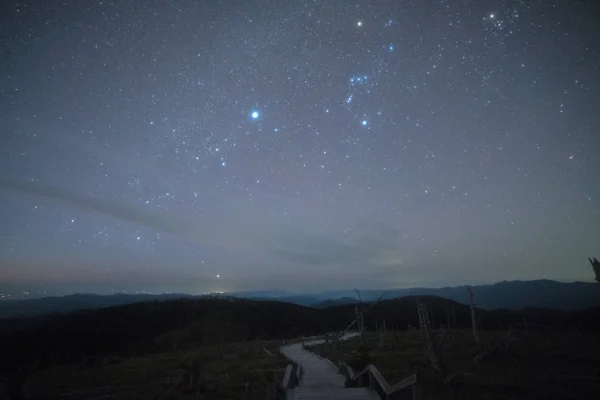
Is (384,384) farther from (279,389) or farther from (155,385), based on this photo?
(155,385)

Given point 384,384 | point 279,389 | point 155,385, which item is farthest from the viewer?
point 155,385

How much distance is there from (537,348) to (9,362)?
86.6 metres

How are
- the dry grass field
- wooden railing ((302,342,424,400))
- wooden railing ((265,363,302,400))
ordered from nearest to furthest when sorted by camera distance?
wooden railing ((302,342,424,400))
wooden railing ((265,363,302,400))
the dry grass field

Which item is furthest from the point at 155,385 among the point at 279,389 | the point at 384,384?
the point at 384,384

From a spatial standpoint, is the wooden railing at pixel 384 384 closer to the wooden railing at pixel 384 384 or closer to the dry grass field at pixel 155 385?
the wooden railing at pixel 384 384

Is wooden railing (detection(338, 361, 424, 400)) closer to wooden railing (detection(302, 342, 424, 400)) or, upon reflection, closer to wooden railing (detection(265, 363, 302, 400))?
wooden railing (detection(302, 342, 424, 400))

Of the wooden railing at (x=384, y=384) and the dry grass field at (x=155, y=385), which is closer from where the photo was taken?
the wooden railing at (x=384, y=384)

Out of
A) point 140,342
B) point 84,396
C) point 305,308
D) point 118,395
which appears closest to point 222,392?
point 118,395

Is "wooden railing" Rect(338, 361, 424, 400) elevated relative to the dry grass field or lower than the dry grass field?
elevated

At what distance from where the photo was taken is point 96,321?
80625mm

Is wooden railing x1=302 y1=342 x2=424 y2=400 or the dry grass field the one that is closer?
wooden railing x1=302 y1=342 x2=424 y2=400

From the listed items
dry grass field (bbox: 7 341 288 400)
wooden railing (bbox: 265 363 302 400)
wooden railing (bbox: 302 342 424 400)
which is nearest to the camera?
wooden railing (bbox: 302 342 424 400)

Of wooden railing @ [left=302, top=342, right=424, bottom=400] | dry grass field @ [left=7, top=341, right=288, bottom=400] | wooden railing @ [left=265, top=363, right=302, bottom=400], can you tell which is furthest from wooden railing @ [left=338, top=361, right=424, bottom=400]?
dry grass field @ [left=7, top=341, right=288, bottom=400]

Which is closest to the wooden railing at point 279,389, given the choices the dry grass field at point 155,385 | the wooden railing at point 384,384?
the dry grass field at point 155,385
